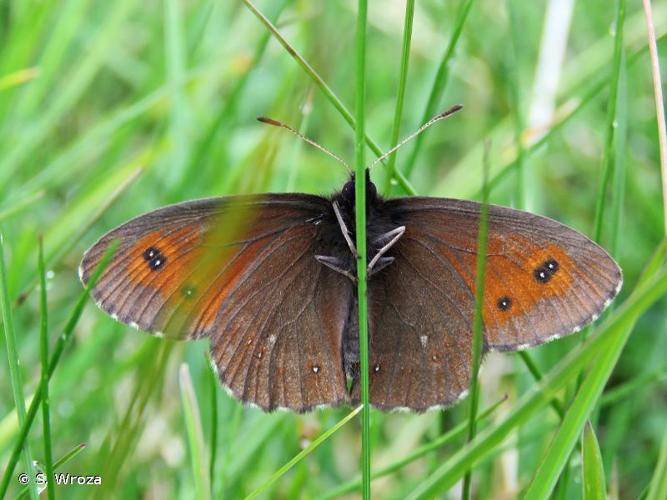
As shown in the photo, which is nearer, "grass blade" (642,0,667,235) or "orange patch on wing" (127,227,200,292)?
"grass blade" (642,0,667,235)

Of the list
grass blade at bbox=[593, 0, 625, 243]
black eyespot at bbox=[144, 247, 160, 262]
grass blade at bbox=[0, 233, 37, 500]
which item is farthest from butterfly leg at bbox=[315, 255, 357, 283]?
grass blade at bbox=[0, 233, 37, 500]

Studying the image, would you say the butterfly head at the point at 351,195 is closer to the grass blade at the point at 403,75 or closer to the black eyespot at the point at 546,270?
the grass blade at the point at 403,75

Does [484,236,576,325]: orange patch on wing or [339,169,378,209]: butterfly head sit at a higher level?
[339,169,378,209]: butterfly head

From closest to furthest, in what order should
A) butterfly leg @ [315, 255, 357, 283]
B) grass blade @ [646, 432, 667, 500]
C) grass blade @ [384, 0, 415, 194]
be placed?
grass blade @ [646, 432, 667, 500] < grass blade @ [384, 0, 415, 194] < butterfly leg @ [315, 255, 357, 283]

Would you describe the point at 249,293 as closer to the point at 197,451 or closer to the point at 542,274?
the point at 542,274

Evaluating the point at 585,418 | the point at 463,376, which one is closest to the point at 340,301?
the point at 463,376

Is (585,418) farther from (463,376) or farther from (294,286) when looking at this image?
(294,286)

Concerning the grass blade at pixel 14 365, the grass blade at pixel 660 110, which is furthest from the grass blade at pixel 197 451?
the grass blade at pixel 660 110

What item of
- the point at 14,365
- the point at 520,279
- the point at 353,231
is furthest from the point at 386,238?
the point at 14,365

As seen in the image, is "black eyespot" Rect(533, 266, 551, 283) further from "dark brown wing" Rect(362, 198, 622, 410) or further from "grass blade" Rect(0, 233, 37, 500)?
"grass blade" Rect(0, 233, 37, 500)
